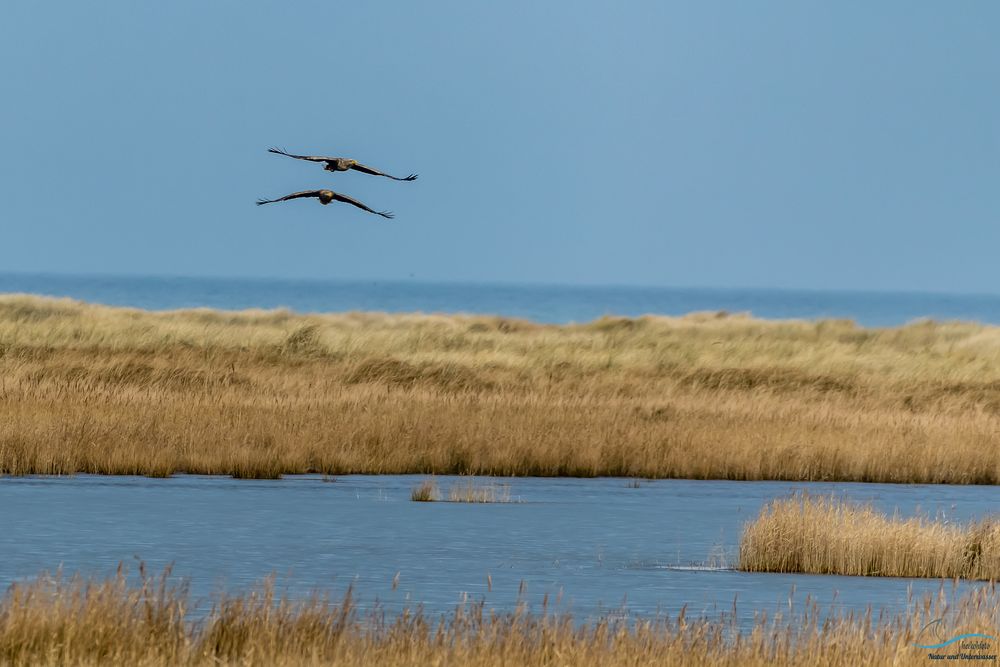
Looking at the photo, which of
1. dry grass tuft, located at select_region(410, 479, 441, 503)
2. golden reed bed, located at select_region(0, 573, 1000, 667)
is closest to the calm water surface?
dry grass tuft, located at select_region(410, 479, 441, 503)

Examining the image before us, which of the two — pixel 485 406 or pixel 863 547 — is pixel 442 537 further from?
pixel 485 406

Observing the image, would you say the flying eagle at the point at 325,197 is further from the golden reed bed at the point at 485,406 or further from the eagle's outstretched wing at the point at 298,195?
the golden reed bed at the point at 485,406

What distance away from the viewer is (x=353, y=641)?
10148 millimetres

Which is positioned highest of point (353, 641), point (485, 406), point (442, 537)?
point (485, 406)

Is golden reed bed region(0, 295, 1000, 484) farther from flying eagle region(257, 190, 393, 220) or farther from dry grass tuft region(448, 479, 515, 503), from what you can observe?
flying eagle region(257, 190, 393, 220)

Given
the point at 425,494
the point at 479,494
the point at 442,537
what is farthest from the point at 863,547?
the point at 425,494

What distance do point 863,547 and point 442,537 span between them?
13.8ft

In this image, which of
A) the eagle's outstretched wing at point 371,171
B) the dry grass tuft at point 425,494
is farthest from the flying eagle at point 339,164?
the dry grass tuft at point 425,494

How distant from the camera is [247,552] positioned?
15.6m

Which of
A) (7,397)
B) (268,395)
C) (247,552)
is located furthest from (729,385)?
(247,552)

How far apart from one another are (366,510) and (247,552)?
145 inches

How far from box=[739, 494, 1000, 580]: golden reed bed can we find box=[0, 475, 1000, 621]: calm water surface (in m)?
0.28

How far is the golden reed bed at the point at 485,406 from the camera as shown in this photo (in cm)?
2356

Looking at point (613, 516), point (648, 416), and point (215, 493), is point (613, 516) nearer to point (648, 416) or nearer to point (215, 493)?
point (215, 493)
